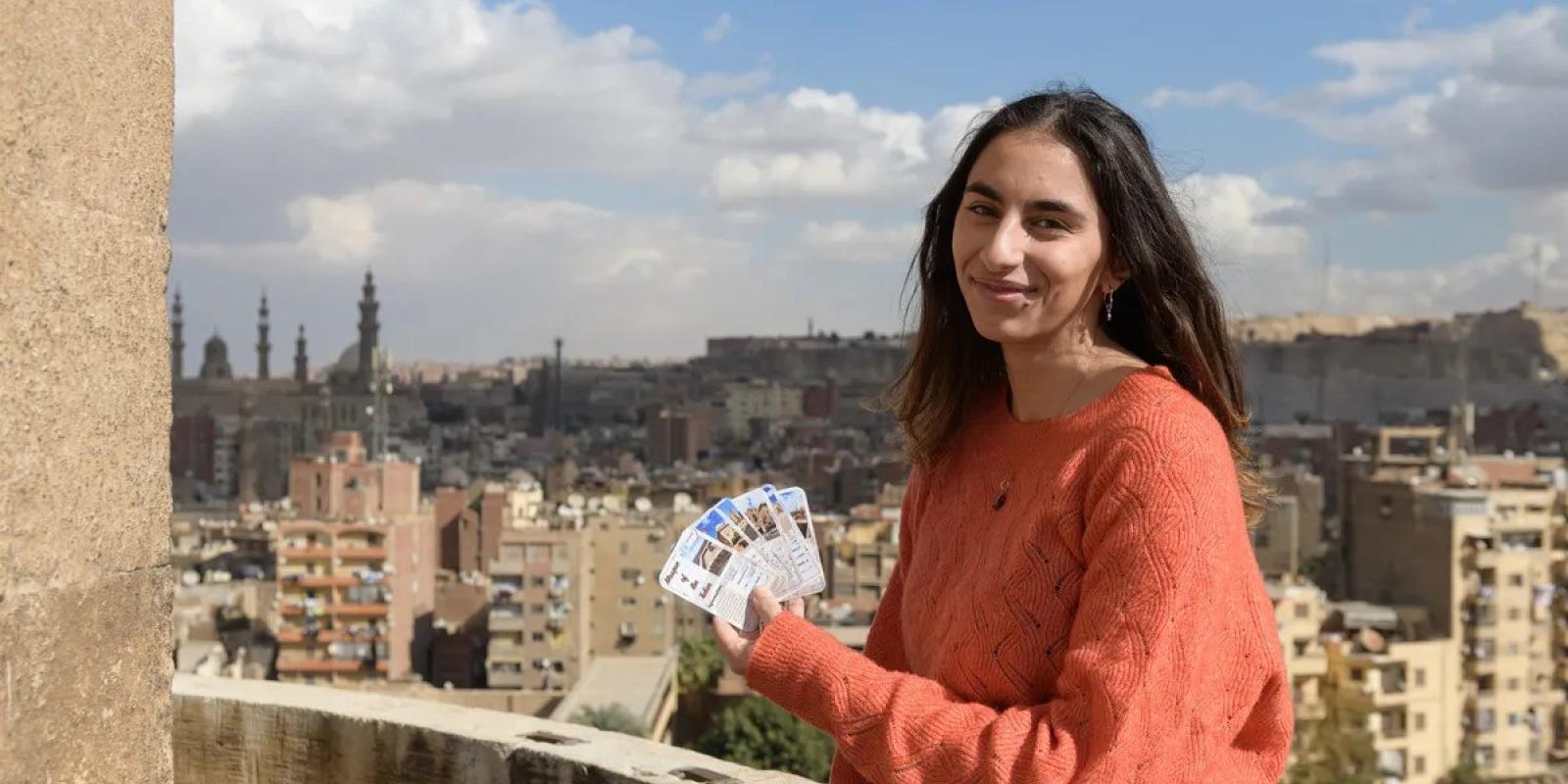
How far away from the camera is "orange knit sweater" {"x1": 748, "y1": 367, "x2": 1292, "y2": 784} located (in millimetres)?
983

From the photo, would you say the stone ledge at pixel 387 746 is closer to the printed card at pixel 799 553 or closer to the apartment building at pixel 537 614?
the printed card at pixel 799 553

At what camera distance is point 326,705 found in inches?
84.5

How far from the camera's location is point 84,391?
1115mm

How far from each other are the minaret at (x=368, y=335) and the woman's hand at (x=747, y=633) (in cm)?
5684

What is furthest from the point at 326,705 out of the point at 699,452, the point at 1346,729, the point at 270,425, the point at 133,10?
the point at 270,425

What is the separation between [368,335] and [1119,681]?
60.6 m

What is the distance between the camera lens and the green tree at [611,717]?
16.0m

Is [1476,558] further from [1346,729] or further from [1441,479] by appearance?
[1346,729]

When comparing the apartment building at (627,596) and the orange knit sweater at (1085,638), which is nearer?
the orange knit sweater at (1085,638)

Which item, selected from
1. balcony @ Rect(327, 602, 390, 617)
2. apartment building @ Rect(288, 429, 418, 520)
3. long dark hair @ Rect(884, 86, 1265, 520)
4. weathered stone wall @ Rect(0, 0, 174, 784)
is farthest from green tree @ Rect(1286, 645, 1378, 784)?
apartment building @ Rect(288, 429, 418, 520)

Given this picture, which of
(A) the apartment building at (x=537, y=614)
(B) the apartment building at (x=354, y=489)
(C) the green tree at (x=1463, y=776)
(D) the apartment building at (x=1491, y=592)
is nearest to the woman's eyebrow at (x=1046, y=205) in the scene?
(C) the green tree at (x=1463, y=776)

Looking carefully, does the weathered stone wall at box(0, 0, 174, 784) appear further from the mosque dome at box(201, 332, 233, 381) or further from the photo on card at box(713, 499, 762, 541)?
the mosque dome at box(201, 332, 233, 381)

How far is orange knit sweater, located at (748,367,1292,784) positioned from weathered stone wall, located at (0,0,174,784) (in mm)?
462

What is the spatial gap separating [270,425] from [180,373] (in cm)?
1312
